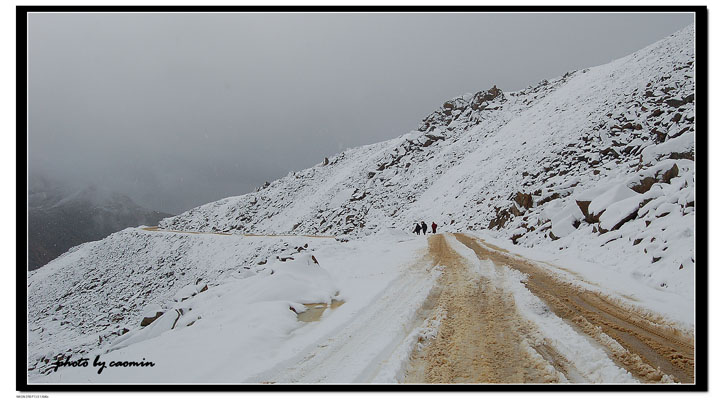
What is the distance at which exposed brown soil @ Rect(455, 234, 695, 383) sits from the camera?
3.76 metres

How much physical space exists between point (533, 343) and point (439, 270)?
5.59m

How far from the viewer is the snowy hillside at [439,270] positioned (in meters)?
4.30

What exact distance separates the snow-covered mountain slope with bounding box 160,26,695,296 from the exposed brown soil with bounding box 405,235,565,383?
3411 millimetres

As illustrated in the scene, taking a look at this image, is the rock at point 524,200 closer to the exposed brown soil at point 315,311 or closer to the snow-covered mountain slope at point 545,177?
the snow-covered mountain slope at point 545,177

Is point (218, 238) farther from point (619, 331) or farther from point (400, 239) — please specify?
point (619, 331)

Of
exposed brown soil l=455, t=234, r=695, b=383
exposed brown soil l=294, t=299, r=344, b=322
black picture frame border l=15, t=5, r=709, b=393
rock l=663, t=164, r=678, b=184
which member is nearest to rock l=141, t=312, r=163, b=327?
black picture frame border l=15, t=5, r=709, b=393

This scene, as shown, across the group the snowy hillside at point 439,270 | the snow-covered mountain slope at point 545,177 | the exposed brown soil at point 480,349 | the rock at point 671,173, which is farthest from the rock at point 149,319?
the rock at point 671,173

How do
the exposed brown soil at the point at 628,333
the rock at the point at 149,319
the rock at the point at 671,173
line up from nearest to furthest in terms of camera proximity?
Answer: the exposed brown soil at the point at 628,333, the rock at the point at 149,319, the rock at the point at 671,173

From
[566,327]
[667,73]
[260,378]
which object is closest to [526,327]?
[566,327]

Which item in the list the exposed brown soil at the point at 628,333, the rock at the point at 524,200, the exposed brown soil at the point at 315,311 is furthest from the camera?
the rock at the point at 524,200

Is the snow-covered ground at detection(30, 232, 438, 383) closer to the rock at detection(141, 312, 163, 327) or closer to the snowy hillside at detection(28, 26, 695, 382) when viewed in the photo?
the snowy hillside at detection(28, 26, 695, 382)

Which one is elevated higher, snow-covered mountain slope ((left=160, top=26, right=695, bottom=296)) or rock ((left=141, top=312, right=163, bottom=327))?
snow-covered mountain slope ((left=160, top=26, right=695, bottom=296))

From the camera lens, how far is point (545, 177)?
25234mm

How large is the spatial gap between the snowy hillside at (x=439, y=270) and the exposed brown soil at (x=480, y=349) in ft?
0.29
